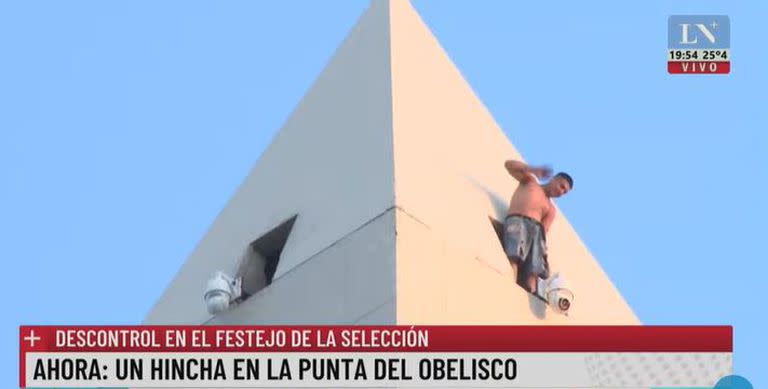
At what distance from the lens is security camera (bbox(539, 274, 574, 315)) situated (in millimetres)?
33125

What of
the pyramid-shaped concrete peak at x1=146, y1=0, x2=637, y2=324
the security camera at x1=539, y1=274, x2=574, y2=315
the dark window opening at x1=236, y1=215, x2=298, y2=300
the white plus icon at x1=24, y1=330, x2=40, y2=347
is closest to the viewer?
the white plus icon at x1=24, y1=330, x2=40, y2=347

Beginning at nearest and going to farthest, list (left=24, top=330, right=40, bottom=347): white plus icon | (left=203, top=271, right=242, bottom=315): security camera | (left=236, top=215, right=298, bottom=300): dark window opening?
1. (left=24, top=330, right=40, bottom=347): white plus icon
2. (left=203, top=271, right=242, bottom=315): security camera
3. (left=236, top=215, right=298, bottom=300): dark window opening

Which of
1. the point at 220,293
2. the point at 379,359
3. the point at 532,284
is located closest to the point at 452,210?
the point at 532,284

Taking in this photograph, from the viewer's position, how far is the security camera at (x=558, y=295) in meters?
33.1

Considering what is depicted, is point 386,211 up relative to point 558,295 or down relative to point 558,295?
up

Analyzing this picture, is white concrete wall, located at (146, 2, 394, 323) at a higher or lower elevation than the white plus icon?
higher

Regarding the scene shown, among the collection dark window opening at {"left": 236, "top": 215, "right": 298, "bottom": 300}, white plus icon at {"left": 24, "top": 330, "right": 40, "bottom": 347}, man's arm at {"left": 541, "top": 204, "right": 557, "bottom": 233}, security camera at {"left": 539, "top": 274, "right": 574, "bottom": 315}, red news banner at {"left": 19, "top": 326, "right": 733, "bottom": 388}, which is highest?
man's arm at {"left": 541, "top": 204, "right": 557, "bottom": 233}

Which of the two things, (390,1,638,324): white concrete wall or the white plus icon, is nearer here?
the white plus icon

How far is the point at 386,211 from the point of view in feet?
107

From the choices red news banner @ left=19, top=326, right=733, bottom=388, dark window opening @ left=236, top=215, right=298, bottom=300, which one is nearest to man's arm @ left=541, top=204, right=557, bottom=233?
dark window opening @ left=236, top=215, right=298, bottom=300

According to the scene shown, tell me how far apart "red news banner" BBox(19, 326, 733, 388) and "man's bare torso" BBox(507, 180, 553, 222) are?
4.14m

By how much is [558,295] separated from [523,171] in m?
2.43

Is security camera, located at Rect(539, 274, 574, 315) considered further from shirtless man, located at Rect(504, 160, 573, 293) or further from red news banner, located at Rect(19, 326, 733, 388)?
red news banner, located at Rect(19, 326, 733, 388)

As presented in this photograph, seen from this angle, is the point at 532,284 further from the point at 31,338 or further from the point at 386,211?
the point at 31,338
